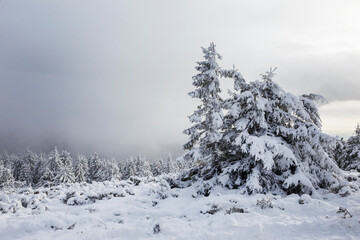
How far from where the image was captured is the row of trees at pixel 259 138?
10953 mm

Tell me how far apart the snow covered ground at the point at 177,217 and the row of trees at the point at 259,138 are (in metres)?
1.50

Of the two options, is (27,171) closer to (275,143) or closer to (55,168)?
(55,168)

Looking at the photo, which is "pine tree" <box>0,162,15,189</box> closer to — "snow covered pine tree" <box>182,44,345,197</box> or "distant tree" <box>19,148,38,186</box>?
"distant tree" <box>19,148,38,186</box>

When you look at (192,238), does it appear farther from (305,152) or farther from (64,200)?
(305,152)

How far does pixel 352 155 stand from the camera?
25.4 metres

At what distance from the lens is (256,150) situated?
10484mm

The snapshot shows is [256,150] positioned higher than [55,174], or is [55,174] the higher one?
[256,150]

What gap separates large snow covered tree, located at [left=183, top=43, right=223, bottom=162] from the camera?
1413 cm

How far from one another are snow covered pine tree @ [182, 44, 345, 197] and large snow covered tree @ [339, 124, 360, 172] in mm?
16350

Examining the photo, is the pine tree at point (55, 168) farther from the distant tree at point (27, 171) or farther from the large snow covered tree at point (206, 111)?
the large snow covered tree at point (206, 111)

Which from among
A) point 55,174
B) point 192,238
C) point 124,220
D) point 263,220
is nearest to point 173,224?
point 192,238

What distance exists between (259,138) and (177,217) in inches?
230

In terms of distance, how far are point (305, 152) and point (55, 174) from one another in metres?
50.4

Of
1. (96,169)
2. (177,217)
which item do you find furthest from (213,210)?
(96,169)
